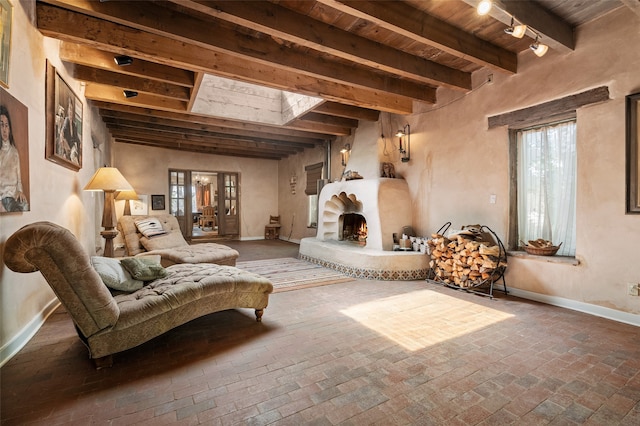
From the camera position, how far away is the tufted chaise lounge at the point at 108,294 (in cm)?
162

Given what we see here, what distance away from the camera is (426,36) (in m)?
2.69

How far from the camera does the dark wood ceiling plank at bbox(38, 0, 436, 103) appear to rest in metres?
2.41

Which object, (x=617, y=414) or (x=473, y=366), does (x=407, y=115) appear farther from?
(x=617, y=414)

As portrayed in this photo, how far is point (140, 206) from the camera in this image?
7496 millimetres

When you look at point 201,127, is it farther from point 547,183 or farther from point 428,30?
point 547,183

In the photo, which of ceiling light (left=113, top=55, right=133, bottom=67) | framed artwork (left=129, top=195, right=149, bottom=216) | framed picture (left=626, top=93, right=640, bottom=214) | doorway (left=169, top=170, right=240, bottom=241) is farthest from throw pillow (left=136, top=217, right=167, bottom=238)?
framed picture (left=626, top=93, right=640, bottom=214)

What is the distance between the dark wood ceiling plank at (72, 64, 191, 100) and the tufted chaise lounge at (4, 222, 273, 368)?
110 inches

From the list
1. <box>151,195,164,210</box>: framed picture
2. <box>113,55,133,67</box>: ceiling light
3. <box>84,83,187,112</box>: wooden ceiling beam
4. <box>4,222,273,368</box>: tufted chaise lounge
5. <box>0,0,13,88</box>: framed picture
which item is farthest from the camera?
<box>151,195,164,210</box>: framed picture

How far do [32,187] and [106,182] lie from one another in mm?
1082

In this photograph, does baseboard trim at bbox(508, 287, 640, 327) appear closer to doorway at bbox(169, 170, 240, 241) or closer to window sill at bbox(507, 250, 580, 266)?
window sill at bbox(507, 250, 580, 266)

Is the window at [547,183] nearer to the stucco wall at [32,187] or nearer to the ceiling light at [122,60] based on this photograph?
the ceiling light at [122,60]

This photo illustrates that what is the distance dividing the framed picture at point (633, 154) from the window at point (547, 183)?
503 millimetres

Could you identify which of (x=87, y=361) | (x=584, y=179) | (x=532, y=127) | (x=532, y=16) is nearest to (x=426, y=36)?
(x=532, y=16)

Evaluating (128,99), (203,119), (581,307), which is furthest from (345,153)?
(581,307)
